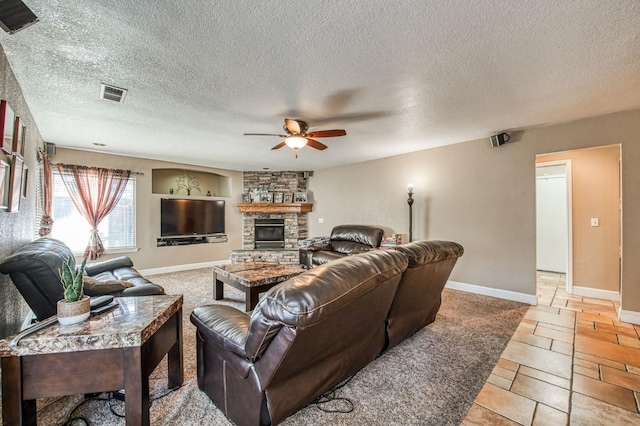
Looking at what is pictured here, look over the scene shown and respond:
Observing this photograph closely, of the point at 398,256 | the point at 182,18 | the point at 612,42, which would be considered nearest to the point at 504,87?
the point at 612,42

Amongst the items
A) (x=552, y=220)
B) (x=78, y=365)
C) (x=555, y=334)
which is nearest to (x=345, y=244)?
(x=555, y=334)

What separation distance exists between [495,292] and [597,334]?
1277 mm

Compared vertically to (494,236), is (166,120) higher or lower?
higher

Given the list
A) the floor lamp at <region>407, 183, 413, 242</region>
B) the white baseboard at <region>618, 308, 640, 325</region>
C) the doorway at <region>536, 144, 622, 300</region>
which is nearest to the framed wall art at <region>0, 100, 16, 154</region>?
the floor lamp at <region>407, 183, 413, 242</region>

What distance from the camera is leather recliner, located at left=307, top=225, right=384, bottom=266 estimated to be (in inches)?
204

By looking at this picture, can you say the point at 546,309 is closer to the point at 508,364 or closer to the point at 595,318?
the point at 595,318

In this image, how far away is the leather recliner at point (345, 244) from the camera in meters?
5.18

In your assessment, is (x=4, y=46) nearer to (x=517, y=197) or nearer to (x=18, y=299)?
(x=18, y=299)

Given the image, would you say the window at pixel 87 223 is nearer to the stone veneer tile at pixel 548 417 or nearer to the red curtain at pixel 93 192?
the red curtain at pixel 93 192

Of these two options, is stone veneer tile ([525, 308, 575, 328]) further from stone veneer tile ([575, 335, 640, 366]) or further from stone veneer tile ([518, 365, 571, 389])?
stone veneer tile ([518, 365, 571, 389])

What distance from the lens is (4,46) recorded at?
187 centimetres

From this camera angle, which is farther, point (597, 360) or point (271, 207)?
point (271, 207)

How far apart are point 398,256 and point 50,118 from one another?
435cm

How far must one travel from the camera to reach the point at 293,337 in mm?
1179
